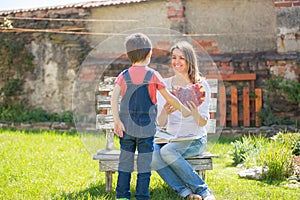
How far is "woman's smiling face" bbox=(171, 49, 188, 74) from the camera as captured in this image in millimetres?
3602

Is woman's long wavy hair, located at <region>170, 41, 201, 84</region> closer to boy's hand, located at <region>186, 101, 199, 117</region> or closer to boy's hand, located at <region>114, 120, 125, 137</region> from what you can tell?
boy's hand, located at <region>186, 101, 199, 117</region>

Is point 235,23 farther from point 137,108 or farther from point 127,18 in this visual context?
point 137,108

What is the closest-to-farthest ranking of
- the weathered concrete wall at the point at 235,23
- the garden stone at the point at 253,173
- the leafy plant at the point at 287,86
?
the garden stone at the point at 253,173 < the leafy plant at the point at 287,86 < the weathered concrete wall at the point at 235,23

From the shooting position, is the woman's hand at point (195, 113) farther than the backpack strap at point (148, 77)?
Yes

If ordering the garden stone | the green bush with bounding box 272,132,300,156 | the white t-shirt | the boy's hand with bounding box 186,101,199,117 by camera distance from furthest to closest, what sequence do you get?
the green bush with bounding box 272,132,300,156 → the garden stone → the white t-shirt → the boy's hand with bounding box 186,101,199,117

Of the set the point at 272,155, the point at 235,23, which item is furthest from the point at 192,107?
the point at 235,23

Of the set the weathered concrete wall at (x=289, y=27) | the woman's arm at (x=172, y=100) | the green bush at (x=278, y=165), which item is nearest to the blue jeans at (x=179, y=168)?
the woman's arm at (x=172, y=100)

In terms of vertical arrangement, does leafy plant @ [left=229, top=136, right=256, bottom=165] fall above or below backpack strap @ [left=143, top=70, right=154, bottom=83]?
below

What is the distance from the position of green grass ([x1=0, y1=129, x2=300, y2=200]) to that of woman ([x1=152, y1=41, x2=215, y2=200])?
0.16 m

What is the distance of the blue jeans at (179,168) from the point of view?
354 cm

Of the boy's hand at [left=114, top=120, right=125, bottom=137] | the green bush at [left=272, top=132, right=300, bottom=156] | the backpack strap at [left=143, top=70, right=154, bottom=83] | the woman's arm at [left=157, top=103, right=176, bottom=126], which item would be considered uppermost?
the backpack strap at [left=143, top=70, right=154, bottom=83]

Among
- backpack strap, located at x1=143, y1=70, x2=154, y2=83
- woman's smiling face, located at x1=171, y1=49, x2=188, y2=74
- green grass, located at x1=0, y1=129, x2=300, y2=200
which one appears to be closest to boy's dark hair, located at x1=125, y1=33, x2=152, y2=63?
backpack strap, located at x1=143, y1=70, x2=154, y2=83

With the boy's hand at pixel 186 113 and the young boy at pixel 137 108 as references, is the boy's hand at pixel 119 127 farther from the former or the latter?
the boy's hand at pixel 186 113

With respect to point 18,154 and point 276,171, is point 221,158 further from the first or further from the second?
point 18,154
